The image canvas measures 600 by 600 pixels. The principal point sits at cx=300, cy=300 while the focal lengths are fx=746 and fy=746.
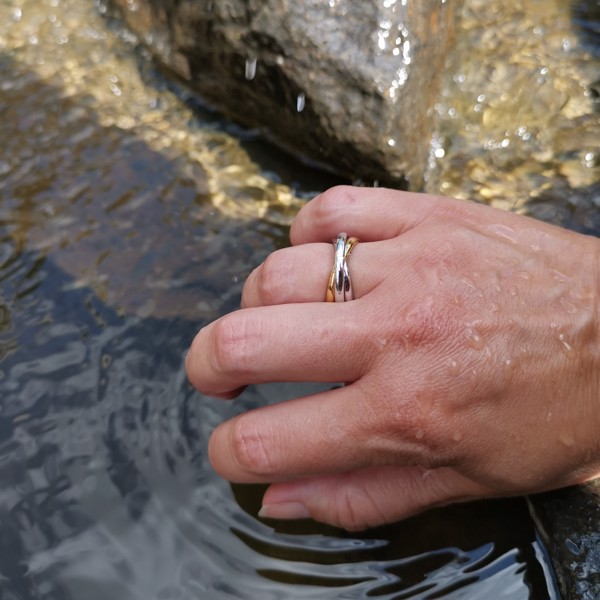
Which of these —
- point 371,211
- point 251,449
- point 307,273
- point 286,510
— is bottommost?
point 286,510

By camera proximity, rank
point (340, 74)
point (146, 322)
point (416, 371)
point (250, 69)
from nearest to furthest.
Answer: point (416, 371), point (146, 322), point (340, 74), point (250, 69)

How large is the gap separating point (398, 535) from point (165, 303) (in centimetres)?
116

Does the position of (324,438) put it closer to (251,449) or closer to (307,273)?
(251,449)

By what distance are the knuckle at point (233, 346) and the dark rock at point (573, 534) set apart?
2.97 ft

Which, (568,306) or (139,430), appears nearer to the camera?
(568,306)

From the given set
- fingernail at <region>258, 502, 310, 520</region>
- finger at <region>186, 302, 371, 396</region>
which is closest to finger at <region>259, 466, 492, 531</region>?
fingernail at <region>258, 502, 310, 520</region>

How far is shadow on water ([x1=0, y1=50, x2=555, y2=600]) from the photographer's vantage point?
6.47 ft

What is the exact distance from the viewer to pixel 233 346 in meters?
1.75

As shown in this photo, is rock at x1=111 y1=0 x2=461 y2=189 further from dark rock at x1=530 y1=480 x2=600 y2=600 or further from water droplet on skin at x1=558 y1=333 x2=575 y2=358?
dark rock at x1=530 y1=480 x2=600 y2=600

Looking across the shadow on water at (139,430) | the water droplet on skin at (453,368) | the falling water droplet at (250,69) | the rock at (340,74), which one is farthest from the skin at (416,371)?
the falling water droplet at (250,69)

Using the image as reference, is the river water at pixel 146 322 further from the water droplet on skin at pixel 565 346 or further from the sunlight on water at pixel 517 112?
the water droplet on skin at pixel 565 346

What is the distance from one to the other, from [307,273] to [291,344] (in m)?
0.25

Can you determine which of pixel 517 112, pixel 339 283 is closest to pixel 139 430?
pixel 339 283

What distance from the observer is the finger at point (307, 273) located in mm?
1851
